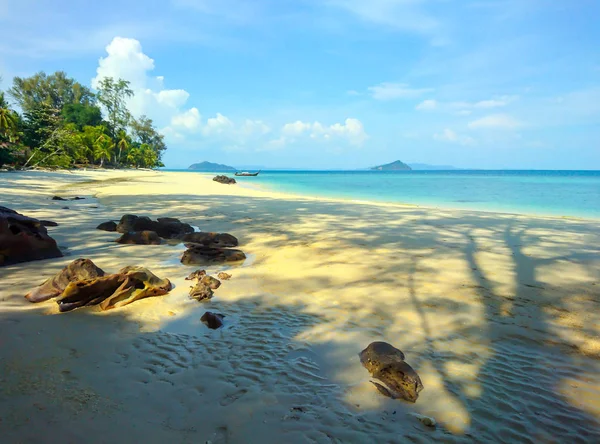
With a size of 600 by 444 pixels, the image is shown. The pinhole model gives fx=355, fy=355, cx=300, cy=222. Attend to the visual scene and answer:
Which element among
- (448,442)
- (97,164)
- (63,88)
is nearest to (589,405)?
(448,442)

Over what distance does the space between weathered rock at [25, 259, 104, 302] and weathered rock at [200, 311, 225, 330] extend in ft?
4.51

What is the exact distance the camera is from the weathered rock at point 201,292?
3672 millimetres

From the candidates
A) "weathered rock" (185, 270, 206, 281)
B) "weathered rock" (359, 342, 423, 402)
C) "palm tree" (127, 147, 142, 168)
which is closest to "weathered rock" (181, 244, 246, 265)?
"weathered rock" (185, 270, 206, 281)

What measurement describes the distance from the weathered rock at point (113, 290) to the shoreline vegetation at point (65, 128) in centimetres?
3014

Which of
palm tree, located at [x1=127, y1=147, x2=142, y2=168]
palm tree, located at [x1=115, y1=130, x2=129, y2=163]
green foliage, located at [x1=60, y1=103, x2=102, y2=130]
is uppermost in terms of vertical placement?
green foliage, located at [x1=60, y1=103, x2=102, y2=130]

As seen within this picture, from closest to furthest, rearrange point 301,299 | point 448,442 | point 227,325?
point 448,442 < point 227,325 < point 301,299

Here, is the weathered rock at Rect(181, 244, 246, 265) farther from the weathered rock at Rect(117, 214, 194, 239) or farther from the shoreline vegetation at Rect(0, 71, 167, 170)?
the shoreline vegetation at Rect(0, 71, 167, 170)

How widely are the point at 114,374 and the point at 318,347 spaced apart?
1414 millimetres

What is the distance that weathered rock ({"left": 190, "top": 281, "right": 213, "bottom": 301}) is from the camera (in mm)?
3672

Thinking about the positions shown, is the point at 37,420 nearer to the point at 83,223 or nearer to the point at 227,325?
the point at 227,325

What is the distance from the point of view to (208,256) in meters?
5.25

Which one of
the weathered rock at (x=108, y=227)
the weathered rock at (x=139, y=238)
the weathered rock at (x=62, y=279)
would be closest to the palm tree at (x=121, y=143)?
the weathered rock at (x=108, y=227)

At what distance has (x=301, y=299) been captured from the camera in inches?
149

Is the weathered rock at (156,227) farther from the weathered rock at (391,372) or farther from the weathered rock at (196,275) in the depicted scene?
the weathered rock at (391,372)
